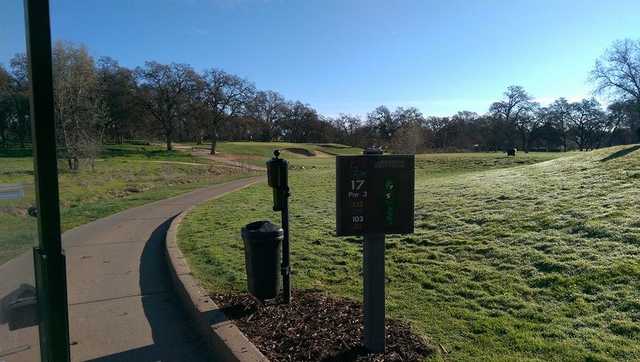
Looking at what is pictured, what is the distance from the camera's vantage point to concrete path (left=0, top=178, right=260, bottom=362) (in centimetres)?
266

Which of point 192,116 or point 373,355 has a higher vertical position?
point 192,116

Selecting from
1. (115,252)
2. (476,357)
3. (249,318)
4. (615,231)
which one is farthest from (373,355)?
(115,252)

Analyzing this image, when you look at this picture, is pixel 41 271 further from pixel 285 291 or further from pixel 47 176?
pixel 285 291

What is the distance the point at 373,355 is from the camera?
3648 mm

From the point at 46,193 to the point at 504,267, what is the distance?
5032 mm

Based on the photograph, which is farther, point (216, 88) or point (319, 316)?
point (216, 88)

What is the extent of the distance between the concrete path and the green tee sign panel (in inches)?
70.6

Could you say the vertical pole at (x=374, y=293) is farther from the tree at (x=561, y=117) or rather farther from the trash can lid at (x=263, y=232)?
the tree at (x=561, y=117)

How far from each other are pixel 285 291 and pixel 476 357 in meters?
2.14

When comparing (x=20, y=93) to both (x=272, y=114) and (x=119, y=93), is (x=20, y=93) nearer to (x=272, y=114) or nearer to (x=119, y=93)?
(x=119, y=93)

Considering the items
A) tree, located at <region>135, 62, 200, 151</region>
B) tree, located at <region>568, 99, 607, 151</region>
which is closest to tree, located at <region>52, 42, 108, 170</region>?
tree, located at <region>135, 62, 200, 151</region>

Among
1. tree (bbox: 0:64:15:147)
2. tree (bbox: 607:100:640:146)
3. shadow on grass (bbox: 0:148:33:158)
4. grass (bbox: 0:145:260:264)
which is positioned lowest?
grass (bbox: 0:145:260:264)

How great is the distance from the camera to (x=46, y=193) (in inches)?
99.0

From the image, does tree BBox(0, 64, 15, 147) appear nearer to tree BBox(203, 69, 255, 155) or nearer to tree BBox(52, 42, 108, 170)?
tree BBox(52, 42, 108, 170)
